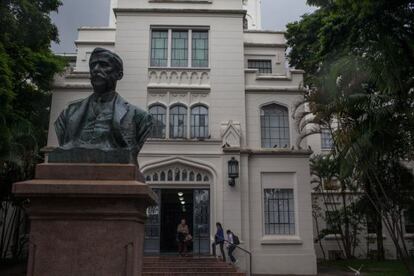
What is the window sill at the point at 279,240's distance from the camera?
20500 millimetres

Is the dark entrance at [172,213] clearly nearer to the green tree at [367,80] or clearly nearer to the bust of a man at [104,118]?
the green tree at [367,80]

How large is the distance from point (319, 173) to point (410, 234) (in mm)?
8453

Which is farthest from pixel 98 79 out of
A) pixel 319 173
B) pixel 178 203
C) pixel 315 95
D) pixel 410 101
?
pixel 319 173

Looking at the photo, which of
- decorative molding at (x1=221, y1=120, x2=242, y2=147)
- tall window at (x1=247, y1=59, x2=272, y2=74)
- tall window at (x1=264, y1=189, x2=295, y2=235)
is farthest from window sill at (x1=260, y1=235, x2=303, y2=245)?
tall window at (x1=247, y1=59, x2=272, y2=74)

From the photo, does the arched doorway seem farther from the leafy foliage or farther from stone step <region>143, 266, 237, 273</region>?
the leafy foliage

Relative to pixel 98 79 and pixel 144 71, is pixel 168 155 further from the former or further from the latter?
pixel 98 79

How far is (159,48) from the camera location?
74.7 ft

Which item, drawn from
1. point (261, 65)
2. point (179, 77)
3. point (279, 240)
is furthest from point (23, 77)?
point (279, 240)

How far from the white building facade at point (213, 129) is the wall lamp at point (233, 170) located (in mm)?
242

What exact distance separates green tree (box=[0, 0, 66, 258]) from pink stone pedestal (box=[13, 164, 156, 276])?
10789 millimetres

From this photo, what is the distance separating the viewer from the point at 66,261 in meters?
5.85

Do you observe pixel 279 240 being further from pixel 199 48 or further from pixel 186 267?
pixel 199 48

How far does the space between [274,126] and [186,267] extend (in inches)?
314

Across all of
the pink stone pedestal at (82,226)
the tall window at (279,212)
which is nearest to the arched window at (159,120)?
the tall window at (279,212)
